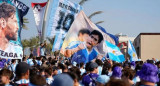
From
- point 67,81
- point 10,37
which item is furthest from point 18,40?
point 67,81

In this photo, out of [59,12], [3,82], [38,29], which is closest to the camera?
[3,82]

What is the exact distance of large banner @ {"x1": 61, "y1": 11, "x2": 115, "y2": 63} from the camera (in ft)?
44.0

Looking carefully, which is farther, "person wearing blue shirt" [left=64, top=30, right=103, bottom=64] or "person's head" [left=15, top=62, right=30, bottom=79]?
"person wearing blue shirt" [left=64, top=30, right=103, bottom=64]

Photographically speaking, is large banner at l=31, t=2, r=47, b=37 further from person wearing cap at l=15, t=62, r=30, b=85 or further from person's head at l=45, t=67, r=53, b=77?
person wearing cap at l=15, t=62, r=30, b=85

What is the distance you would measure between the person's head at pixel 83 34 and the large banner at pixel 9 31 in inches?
→ 133

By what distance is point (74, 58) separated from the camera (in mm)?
13258

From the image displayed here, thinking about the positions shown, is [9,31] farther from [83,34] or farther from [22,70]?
[22,70]

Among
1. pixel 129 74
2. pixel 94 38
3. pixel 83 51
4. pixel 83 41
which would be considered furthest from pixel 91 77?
pixel 94 38

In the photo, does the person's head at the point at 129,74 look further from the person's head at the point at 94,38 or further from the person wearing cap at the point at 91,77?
the person's head at the point at 94,38

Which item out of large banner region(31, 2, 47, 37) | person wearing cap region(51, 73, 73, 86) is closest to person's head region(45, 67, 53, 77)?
person wearing cap region(51, 73, 73, 86)

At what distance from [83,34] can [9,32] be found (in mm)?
4162

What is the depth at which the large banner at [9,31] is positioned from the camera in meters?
10.7

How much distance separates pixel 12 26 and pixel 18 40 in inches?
21.9

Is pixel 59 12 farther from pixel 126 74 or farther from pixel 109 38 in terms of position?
pixel 126 74
